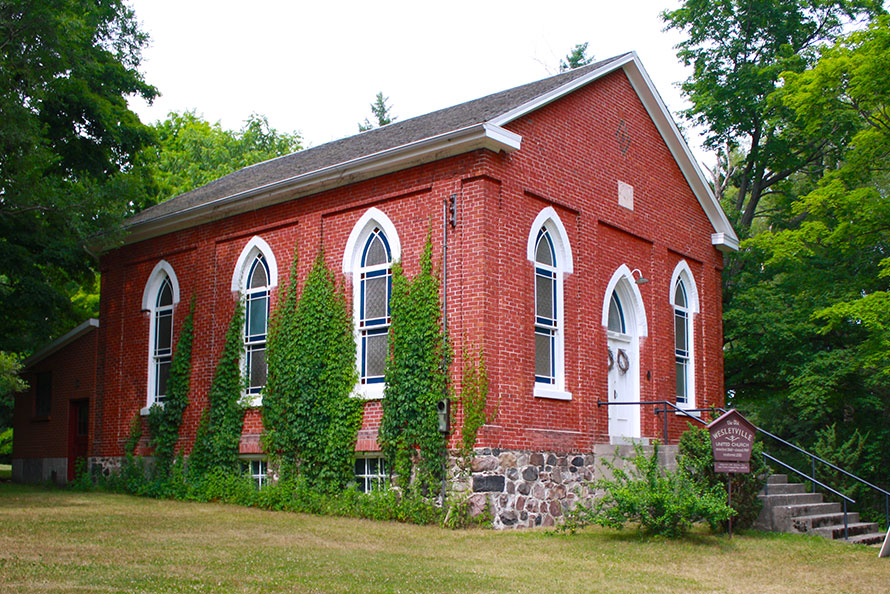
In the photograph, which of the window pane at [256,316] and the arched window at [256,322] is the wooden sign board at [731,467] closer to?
the arched window at [256,322]

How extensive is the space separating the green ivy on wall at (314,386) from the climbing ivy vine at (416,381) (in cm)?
98

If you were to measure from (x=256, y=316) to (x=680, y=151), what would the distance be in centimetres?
940

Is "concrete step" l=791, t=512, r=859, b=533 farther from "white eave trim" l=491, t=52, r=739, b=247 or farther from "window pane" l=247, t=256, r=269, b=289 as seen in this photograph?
"window pane" l=247, t=256, r=269, b=289

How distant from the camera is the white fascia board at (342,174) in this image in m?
14.3

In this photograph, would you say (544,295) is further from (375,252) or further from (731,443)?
(731,443)

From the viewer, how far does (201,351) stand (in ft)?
61.4

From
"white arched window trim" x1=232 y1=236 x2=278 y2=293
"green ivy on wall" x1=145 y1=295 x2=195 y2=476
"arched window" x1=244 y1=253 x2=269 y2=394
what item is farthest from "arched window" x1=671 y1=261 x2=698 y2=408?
"green ivy on wall" x1=145 y1=295 x2=195 y2=476

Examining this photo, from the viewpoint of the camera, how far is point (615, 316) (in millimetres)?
17734

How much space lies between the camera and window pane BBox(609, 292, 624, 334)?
1761cm

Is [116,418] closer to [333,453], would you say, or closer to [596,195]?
[333,453]

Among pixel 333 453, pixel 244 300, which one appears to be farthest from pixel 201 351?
pixel 333 453

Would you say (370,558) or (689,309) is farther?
(689,309)

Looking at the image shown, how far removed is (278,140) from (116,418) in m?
33.9

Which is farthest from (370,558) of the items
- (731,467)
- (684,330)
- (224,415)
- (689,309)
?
(689,309)
